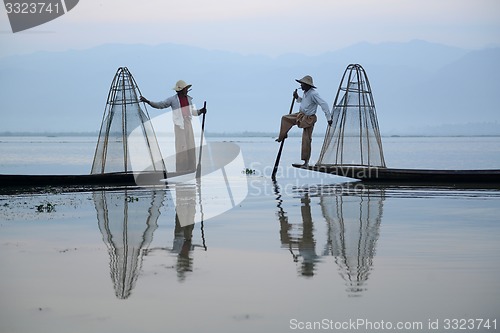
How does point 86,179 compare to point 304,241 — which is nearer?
point 304,241

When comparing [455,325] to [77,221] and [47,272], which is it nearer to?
[47,272]

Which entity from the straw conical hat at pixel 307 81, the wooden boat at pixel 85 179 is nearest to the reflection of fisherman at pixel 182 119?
the wooden boat at pixel 85 179

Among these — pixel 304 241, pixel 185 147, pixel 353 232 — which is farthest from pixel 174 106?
pixel 304 241

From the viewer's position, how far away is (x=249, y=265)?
6359 mm

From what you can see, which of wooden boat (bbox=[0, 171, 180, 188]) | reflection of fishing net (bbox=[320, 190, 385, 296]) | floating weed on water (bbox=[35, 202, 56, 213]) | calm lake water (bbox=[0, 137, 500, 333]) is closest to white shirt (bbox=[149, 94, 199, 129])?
wooden boat (bbox=[0, 171, 180, 188])

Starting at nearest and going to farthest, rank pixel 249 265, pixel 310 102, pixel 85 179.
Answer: pixel 249 265 → pixel 85 179 → pixel 310 102

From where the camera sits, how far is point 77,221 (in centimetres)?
920

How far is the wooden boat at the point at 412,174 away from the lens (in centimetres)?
1443

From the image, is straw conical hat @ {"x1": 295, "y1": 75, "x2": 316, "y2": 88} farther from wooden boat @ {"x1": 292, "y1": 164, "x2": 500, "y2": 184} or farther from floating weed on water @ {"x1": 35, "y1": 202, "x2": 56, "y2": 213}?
floating weed on water @ {"x1": 35, "y1": 202, "x2": 56, "y2": 213}

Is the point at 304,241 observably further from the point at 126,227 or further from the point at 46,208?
the point at 46,208

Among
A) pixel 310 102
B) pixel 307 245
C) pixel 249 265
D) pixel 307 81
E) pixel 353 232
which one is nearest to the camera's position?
pixel 249 265

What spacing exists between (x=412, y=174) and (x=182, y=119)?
420 centimetres

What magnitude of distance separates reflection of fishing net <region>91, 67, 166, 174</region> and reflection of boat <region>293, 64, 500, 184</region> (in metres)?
3.23

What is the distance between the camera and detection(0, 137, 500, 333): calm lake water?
4773 millimetres
